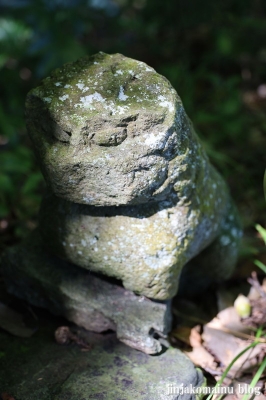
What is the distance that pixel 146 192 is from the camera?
154 centimetres

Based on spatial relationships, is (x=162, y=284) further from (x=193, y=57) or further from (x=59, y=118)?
(x=193, y=57)

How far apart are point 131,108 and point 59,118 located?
0.24m

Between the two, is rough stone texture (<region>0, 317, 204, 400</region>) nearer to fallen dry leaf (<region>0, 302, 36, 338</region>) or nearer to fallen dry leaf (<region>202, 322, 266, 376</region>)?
fallen dry leaf (<region>0, 302, 36, 338</region>)

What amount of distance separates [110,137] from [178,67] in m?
2.74

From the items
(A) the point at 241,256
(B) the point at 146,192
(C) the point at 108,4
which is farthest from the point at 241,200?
(C) the point at 108,4

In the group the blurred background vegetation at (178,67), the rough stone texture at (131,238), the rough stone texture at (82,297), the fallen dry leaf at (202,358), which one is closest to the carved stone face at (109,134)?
the rough stone texture at (131,238)

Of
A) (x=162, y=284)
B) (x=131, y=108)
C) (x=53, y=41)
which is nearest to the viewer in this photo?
(x=131, y=108)

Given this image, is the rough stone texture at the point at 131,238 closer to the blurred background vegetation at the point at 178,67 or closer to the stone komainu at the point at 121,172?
the stone komainu at the point at 121,172

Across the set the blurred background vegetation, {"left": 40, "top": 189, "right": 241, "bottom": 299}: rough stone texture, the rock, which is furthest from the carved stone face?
the blurred background vegetation

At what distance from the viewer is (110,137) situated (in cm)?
146

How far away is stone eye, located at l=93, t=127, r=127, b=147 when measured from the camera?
4.80ft

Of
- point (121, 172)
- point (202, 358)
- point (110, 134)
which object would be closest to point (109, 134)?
point (110, 134)

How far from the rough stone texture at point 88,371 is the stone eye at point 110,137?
2.83 feet

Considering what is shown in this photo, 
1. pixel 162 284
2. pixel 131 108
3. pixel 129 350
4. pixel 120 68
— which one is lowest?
pixel 129 350
